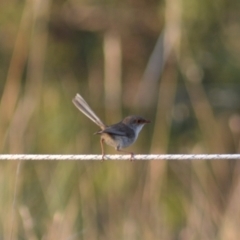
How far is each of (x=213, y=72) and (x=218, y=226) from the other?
2.19m

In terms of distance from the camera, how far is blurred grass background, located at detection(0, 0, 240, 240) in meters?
3.97

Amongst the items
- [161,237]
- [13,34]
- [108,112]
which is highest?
[13,34]

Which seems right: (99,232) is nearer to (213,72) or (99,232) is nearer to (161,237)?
(161,237)

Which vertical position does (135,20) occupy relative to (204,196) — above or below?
above

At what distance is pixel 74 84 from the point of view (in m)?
5.85

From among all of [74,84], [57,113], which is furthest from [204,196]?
[74,84]

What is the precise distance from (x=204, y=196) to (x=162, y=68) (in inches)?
67.5

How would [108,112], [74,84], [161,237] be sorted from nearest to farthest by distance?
Result: 1. [161,237]
2. [108,112]
3. [74,84]

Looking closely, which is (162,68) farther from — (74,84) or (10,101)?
(10,101)

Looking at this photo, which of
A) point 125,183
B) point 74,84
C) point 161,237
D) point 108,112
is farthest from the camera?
point 74,84

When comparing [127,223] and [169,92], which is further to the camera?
[169,92]

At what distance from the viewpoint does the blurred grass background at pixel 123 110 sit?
156 inches

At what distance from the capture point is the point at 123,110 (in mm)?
5543

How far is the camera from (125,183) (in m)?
4.71
